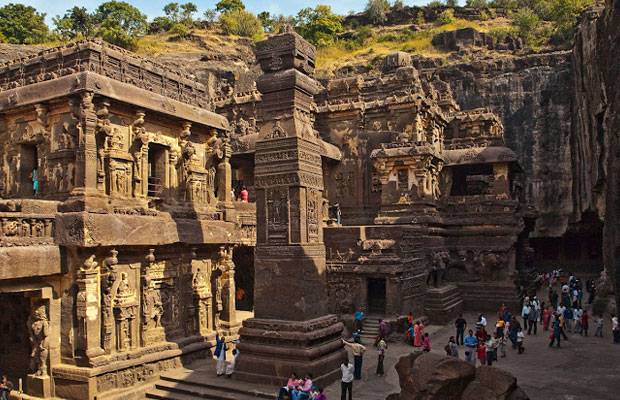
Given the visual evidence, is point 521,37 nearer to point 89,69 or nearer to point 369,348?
point 369,348

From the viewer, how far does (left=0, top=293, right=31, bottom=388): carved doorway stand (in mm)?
14445

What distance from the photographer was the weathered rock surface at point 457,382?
895 centimetres

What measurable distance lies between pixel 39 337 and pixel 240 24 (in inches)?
2586

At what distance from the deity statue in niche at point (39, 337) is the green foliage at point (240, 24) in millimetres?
63747

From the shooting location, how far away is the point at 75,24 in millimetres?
66625

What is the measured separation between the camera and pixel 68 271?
13.0 m

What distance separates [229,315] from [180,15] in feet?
224

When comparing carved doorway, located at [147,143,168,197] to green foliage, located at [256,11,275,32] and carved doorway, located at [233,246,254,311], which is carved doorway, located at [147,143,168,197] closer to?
carved doorway, located at [233,246,254,311]

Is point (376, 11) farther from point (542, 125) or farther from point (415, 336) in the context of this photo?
point (415, 336)

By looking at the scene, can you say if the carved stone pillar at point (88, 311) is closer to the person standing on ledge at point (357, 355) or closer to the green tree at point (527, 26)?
the person standing on ledge at point (357, 355)

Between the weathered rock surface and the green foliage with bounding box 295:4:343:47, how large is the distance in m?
65.7

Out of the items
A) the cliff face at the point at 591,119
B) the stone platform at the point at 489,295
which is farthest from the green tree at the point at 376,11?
the stone platform at the point at 489,295

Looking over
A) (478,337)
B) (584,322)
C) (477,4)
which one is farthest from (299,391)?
(477,4)

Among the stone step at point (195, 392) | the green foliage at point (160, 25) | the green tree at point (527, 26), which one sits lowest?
the stone step at point (195, 392)
